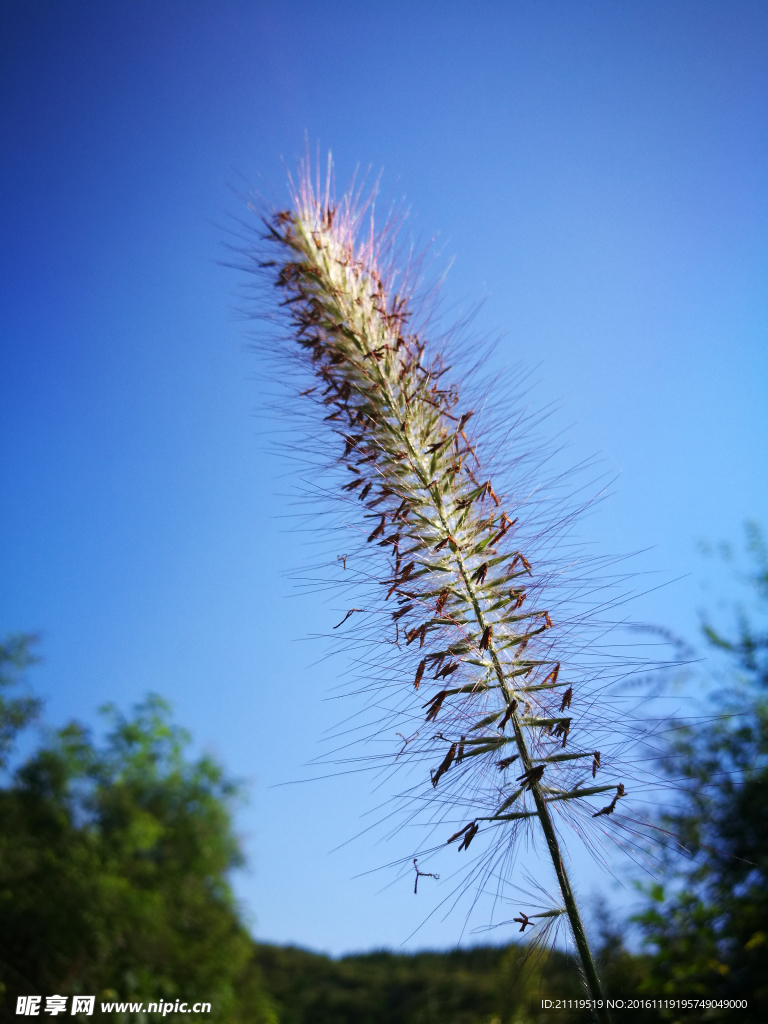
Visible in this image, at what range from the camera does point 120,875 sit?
11.5 meters

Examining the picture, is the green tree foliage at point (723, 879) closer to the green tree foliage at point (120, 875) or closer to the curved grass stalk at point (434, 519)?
the curved grass stalk at point (434, 519)

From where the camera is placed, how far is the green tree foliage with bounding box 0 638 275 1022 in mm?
10016

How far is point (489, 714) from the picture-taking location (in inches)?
70.5

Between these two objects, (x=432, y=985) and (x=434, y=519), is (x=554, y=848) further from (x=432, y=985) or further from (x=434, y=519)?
(x=432, y=985)

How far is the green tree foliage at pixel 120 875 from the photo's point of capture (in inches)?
394

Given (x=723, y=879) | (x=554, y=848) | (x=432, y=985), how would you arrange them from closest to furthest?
(x=554, y=848)
(x=723, y=879)
(x=432, y=985)

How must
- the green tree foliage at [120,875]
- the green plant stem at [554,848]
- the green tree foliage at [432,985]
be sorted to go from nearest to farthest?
the green plant stem at [554,848] → the green tree foliage at [432,985] → the green tree foliage at [120,875]

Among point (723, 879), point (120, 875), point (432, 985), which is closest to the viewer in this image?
point (723, 879)

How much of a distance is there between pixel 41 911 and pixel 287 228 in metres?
13.1

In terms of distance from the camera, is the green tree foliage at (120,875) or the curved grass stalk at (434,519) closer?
the curved grass stalk at (434,519)

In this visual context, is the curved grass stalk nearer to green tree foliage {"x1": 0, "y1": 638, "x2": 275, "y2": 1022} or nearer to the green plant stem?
the green plant stem

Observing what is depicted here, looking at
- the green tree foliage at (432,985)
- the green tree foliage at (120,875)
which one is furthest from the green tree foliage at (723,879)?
the green tree foliage at (120,875)

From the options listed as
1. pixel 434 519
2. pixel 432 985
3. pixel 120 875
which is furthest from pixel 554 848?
pixel 120 875

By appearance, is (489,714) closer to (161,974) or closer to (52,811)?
(161,974)
